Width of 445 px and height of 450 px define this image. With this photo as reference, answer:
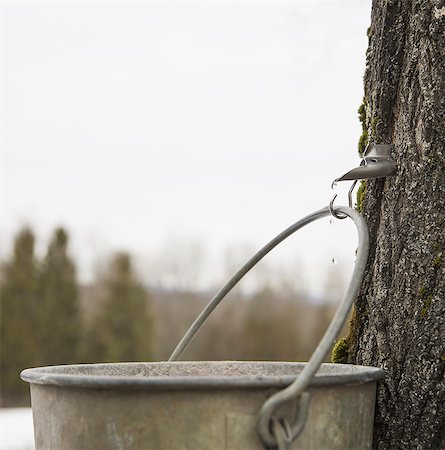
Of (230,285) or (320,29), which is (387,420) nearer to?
(230,285)

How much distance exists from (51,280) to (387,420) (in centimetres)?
937

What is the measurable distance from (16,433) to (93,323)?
5.06 m

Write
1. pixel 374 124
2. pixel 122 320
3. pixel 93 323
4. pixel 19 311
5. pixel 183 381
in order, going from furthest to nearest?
pixel 93 323, pixel 19 311, pixel 122 320, pixel 374 124, pixel 183 381

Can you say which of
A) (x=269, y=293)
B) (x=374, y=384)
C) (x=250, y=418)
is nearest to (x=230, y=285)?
(x=374, y=384)

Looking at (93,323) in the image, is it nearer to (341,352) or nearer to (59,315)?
(59,315)

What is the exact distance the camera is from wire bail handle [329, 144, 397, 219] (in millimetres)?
1698

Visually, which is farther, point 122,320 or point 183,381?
point 122,320

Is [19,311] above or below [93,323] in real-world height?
above

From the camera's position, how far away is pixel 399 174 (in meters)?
1.70

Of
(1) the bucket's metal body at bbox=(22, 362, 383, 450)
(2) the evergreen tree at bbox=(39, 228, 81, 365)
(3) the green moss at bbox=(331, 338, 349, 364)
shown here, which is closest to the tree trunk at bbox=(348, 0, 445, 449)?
(3) the green moss at bbox=(331, 338, 349, 364)

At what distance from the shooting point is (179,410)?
1.28m

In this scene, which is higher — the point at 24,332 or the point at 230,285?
the point at 230,285

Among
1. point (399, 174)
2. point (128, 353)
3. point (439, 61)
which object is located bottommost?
point (128, 353)

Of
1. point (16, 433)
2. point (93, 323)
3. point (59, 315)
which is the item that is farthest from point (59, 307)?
point (16, 433)
